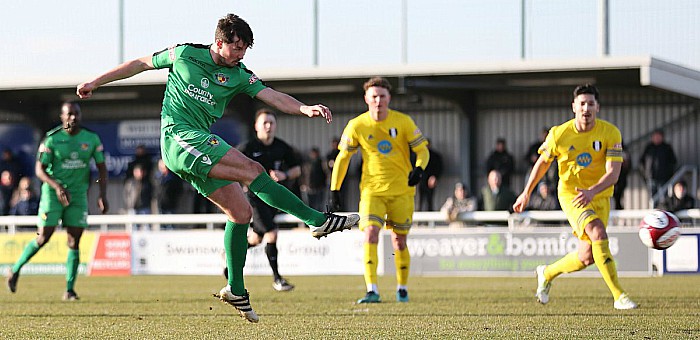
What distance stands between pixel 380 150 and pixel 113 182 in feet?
56.4

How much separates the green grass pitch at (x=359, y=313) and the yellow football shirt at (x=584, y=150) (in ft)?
4.06

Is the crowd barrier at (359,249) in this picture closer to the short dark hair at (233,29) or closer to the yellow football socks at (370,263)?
the yellow football socks at (370,263)

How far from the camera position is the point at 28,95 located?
28.0m

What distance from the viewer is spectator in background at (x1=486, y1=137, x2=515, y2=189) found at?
78.1ft

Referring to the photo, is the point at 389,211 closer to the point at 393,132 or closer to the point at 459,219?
the point at 393,132

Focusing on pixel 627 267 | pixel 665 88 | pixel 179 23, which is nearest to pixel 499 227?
pixel 627 267

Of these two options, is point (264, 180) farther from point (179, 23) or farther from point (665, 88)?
point (179, 23)

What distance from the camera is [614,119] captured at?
25.6 meters

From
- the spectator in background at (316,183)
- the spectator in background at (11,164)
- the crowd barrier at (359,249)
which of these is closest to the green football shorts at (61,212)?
the crowd barrier at (359,249)

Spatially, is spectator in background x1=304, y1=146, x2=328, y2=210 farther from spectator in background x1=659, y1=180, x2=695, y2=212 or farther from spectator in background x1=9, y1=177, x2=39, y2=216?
spectator in background x1=659, y1=180, x2=695, y2=212

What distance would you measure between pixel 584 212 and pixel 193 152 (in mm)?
4575

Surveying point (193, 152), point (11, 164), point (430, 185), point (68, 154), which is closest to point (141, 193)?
point (11, 164)

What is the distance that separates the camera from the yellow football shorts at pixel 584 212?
11.6 meters

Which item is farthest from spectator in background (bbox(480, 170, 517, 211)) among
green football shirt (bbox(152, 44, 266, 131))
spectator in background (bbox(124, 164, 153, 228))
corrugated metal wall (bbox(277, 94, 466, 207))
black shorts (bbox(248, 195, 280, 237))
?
green football shirt (bbox(152, 44, 266, 131))
